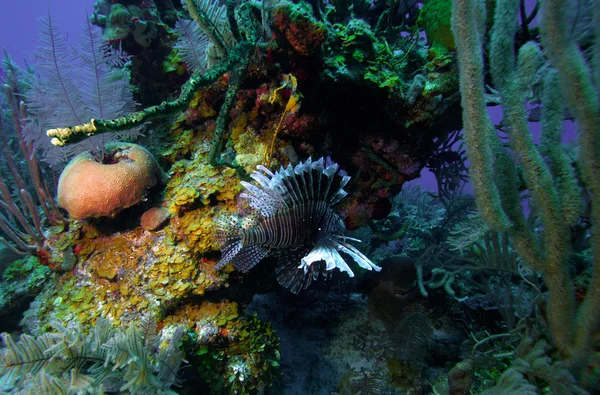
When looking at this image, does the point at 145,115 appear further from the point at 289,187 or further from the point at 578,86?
the point at 578,86

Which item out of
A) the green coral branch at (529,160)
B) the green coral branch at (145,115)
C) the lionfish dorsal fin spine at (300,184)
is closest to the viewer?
the green coral branch at (145,115)

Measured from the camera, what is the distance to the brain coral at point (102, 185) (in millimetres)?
2559

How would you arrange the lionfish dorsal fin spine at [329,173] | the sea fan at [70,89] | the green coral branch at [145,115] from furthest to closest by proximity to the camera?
1. the sea fan at [70,89]
2. the lionfish dorsal fin spine at [329,173]
3. the green coral branch at [145,115]

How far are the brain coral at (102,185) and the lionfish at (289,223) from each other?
961 millimetres

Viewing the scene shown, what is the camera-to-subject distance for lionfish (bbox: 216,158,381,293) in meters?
2.36

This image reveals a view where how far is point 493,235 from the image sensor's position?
2387 millimetres

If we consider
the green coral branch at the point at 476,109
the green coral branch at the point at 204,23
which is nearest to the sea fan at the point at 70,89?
the green coral branch at the point at 204,23

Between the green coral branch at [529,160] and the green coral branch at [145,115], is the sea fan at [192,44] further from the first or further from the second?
the green coral branch at [529,160]

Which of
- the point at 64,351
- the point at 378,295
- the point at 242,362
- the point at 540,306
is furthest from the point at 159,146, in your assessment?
the point at 540,306

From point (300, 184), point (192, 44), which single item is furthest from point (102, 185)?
point (192, 44)

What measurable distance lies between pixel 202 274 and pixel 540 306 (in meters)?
2.69

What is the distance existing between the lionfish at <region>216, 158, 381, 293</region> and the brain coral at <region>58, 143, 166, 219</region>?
3.15 feet

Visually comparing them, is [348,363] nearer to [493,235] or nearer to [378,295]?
[378,295]

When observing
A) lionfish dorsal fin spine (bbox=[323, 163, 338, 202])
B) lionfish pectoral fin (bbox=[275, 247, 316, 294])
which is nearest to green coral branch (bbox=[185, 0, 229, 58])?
lionfish dorsal fin spine (bbox=[323, 163, 338, 202])
